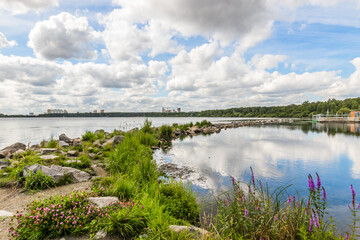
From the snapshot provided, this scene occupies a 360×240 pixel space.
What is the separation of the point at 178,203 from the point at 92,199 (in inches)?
84.6

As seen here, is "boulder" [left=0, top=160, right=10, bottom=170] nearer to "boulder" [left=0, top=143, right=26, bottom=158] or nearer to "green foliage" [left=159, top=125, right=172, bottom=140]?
"boulder" [left=0, top=143, right=26, bottom=158]

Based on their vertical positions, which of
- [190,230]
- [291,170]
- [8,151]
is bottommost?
[291,170]

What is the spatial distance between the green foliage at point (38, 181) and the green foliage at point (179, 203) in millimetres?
3596

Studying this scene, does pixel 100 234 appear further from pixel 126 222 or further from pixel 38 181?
pixel 38 181

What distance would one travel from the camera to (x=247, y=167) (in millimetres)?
9609

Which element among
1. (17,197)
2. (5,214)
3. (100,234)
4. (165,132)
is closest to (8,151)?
(17,197)

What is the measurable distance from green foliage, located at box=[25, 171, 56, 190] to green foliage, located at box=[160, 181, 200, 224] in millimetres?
3596

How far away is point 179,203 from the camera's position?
492 centimetres

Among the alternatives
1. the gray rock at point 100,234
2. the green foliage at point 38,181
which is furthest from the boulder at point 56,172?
the gray rock at point 100,234

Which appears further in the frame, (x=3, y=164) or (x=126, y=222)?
(x=3, y=164)

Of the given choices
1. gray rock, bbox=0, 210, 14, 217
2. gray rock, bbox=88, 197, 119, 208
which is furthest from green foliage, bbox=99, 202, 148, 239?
gray rock, bbox=0, 210, 14, 217

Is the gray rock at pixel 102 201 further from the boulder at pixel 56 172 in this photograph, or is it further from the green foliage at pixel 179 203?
the boulder at pixel 56 172

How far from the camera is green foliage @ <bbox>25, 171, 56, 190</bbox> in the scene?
18.5ft

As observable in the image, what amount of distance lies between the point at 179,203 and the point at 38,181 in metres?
4.52
